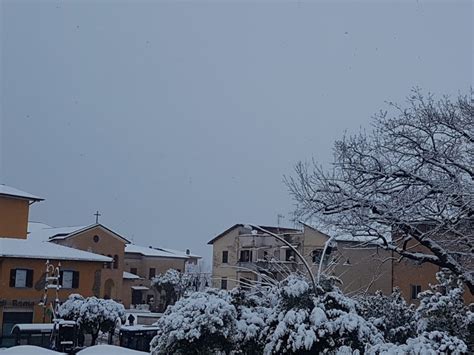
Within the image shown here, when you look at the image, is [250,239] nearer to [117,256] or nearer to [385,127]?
[117,256]

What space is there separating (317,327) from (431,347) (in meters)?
1.75

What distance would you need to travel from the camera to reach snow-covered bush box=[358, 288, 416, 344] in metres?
10.3

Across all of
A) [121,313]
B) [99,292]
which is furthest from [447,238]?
[99,292]

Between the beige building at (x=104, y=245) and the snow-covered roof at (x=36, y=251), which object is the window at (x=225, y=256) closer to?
the beige building at (x=104, y=245)

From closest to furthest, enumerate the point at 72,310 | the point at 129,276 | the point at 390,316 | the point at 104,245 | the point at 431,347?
the point at 431,347, the point at 390,316, the point at 72,310, the point at 104,245, the point at 129,276

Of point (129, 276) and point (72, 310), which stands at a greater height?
point (129, 276)

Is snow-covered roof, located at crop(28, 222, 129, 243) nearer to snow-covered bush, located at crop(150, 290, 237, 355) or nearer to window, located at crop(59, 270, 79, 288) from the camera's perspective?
window, located at crop(59, 270, 79, 288)

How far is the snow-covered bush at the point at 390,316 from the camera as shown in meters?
10.3

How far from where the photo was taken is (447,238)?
1034 cm

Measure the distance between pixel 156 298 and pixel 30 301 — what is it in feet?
57.4

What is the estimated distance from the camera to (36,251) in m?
26.7

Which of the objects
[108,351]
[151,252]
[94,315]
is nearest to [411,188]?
[108,351]

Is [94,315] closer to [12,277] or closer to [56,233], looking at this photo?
[12,277]

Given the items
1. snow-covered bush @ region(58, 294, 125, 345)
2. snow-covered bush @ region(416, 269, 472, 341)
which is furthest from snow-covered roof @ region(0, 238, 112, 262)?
snow-covered bush @ region(416, 269, 472, 341)
